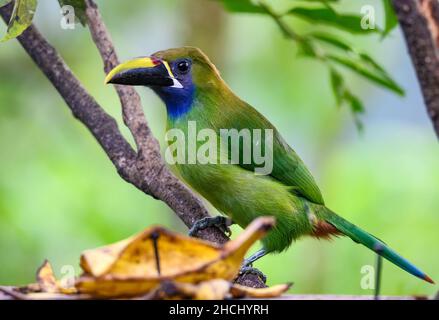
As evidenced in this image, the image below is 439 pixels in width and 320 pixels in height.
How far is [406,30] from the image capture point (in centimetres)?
161

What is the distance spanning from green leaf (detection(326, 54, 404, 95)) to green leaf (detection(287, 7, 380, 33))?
0.12 m

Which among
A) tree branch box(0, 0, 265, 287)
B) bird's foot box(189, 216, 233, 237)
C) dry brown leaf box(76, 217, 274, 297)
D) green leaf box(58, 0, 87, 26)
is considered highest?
green leaf box(58, 0, 87, 26)

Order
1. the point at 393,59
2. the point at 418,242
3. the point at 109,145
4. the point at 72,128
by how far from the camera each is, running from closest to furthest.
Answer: the point at 109,145 → the point at 418,242 → the point at 72,128 → the point at 393,59

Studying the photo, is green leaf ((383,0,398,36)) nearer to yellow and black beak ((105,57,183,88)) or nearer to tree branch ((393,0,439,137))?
yellow and black beak ((105,57,183,88))

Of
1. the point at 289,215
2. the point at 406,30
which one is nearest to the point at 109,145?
the point at 289,215

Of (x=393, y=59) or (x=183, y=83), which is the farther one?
(x=393, y=59)

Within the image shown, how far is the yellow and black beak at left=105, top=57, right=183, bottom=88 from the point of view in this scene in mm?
3084

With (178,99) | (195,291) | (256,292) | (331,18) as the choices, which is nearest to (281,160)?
(178,99)

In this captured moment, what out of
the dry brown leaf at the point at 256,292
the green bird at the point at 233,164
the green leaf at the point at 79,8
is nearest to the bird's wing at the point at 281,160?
the green bird at the point at 233,164

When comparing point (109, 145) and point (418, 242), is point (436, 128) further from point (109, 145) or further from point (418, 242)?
point (418, 242)

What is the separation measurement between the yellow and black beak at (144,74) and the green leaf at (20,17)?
0.55 meters

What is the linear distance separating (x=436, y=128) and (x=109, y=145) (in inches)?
72.8

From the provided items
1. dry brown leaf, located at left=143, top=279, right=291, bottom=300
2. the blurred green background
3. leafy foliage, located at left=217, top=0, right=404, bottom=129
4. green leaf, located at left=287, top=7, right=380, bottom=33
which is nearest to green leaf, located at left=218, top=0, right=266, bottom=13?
leafy foliage, located at left=217, top=0, right=404, bottom=129

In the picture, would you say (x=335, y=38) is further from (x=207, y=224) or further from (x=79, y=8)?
(x=79, y=8)
